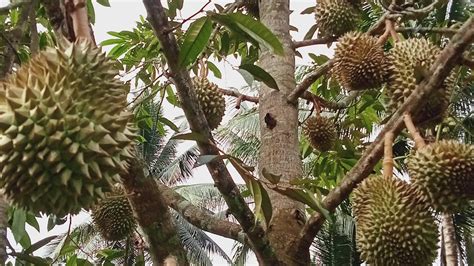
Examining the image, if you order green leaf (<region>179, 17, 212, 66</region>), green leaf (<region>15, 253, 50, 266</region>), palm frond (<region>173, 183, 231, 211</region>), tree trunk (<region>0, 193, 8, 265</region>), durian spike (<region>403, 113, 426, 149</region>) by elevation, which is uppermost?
palm frond (<region>173, 183, 231, 211</region>)

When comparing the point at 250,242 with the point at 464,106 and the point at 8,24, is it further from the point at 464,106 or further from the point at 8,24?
the point at 464,106

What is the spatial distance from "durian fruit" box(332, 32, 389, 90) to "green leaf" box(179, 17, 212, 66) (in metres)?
0.48

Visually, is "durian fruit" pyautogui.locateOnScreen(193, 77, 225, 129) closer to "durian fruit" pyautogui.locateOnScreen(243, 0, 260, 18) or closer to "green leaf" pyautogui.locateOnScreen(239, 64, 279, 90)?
"durian fruit" pyautogui.locateOnScreen(243, 0, 260, 18)

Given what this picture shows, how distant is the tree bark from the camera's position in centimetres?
135

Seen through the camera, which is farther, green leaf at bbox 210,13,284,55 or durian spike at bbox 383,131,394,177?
durian spike at bbox 383,131,394,177

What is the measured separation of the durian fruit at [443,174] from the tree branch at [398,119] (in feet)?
0.24

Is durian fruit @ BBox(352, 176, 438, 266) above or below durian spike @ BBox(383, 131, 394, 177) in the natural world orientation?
below

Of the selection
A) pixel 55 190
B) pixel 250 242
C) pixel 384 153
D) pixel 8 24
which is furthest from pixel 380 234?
pixel 8 24

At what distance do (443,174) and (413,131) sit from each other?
0.10 meters

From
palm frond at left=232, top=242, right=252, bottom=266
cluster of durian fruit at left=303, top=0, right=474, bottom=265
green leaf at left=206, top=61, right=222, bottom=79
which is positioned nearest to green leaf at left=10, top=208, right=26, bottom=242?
cluster of durian fruit at left=303, top=0, right=474, bottom=265

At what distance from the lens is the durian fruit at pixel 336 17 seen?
1.92 metres

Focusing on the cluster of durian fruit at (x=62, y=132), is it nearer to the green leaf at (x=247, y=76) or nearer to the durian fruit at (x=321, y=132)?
the green leaf at (x=247, y=76)

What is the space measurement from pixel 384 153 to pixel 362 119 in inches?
43.4

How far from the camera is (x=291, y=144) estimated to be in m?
1.73
